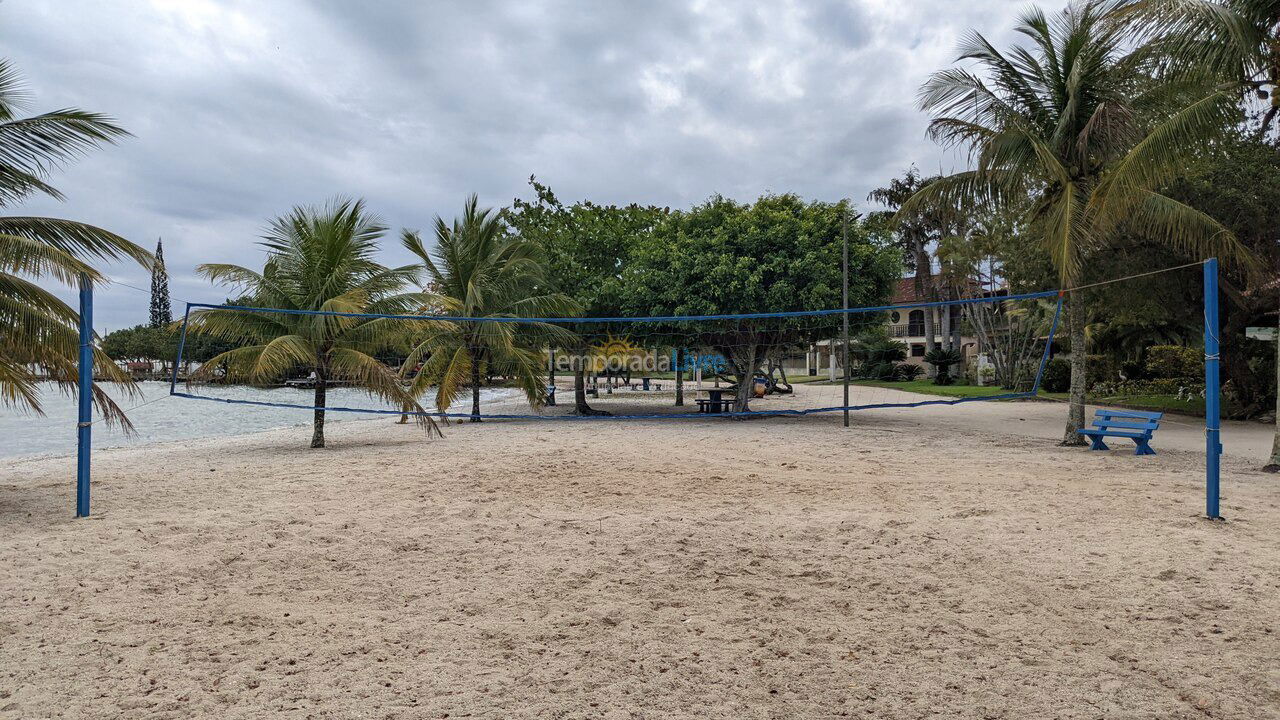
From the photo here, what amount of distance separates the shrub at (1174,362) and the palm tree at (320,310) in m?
24.5

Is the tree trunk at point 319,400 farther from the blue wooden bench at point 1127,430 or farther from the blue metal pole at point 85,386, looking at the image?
the blue wooden bench at point 1127,430

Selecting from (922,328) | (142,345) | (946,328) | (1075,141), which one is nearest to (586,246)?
(1075,141)

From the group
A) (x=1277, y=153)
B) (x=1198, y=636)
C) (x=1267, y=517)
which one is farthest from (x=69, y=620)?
(x=1277, y=153)

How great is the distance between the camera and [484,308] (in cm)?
1717

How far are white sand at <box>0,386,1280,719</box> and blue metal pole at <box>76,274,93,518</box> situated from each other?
28 cm

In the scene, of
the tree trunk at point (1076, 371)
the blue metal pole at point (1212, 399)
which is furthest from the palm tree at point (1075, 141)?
the blue metal pole at point (1212, 399)

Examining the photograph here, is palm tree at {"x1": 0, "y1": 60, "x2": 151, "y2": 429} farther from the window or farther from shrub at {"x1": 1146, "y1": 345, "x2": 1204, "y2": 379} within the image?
the window

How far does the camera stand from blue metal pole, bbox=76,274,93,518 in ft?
21.8

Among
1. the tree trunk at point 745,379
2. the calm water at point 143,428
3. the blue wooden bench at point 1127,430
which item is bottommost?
the calm water at point 143,428

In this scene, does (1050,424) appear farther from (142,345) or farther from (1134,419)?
(142,345)

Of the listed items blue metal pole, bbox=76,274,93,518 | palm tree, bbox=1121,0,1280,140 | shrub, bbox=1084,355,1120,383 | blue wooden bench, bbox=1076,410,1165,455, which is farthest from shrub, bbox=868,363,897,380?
blue metal pole, bbox=76,274,93,518

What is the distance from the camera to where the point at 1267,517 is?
640 centimetres

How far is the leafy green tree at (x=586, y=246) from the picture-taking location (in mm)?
19281

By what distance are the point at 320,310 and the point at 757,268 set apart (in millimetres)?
9199
